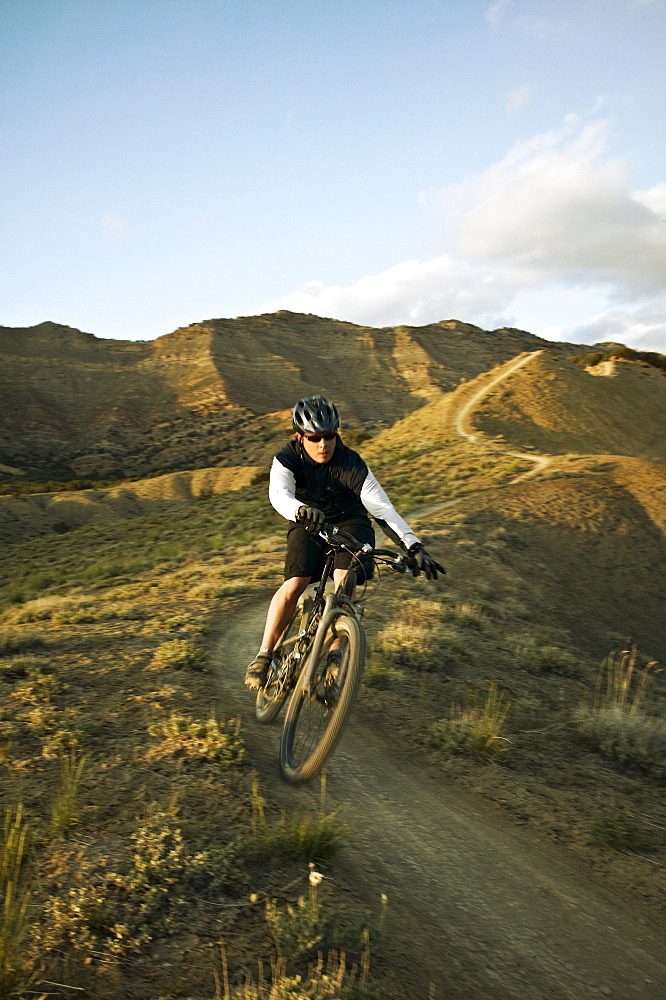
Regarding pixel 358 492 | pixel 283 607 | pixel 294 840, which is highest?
pixel 358 492

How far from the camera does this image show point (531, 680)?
8.52 meters

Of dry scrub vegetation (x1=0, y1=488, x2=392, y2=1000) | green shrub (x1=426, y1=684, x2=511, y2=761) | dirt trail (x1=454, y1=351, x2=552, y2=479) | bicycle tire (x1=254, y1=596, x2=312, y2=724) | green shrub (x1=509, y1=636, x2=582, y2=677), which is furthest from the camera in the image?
dirt trail (x1=454, y1=351, x2=552, y2=479)

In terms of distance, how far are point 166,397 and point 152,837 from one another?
87570 mm

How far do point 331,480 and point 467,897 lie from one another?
2.82 meters

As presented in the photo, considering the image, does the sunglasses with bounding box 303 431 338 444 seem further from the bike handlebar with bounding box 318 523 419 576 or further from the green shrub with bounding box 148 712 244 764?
the green shrub with bounding box 148 712 244 764

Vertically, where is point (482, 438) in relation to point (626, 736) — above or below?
above

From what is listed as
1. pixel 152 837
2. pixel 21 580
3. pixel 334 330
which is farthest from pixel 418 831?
pixel 334 330

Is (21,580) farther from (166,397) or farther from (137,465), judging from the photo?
(166,397)

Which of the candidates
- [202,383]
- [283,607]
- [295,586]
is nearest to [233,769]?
[283,607]

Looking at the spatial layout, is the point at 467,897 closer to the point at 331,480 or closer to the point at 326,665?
the point at 326,665

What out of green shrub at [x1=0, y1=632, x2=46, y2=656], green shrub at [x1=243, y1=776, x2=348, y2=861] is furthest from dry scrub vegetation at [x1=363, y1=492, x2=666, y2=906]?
green shrub at [x1=0, y1=632, x2=46, y2=656]

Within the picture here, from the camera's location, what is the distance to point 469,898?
12.2ft

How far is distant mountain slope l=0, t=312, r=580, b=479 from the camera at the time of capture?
244 ft

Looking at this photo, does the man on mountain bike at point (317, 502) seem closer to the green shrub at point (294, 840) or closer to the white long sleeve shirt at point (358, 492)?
the white long sleeve shirt at point (358, 492)
